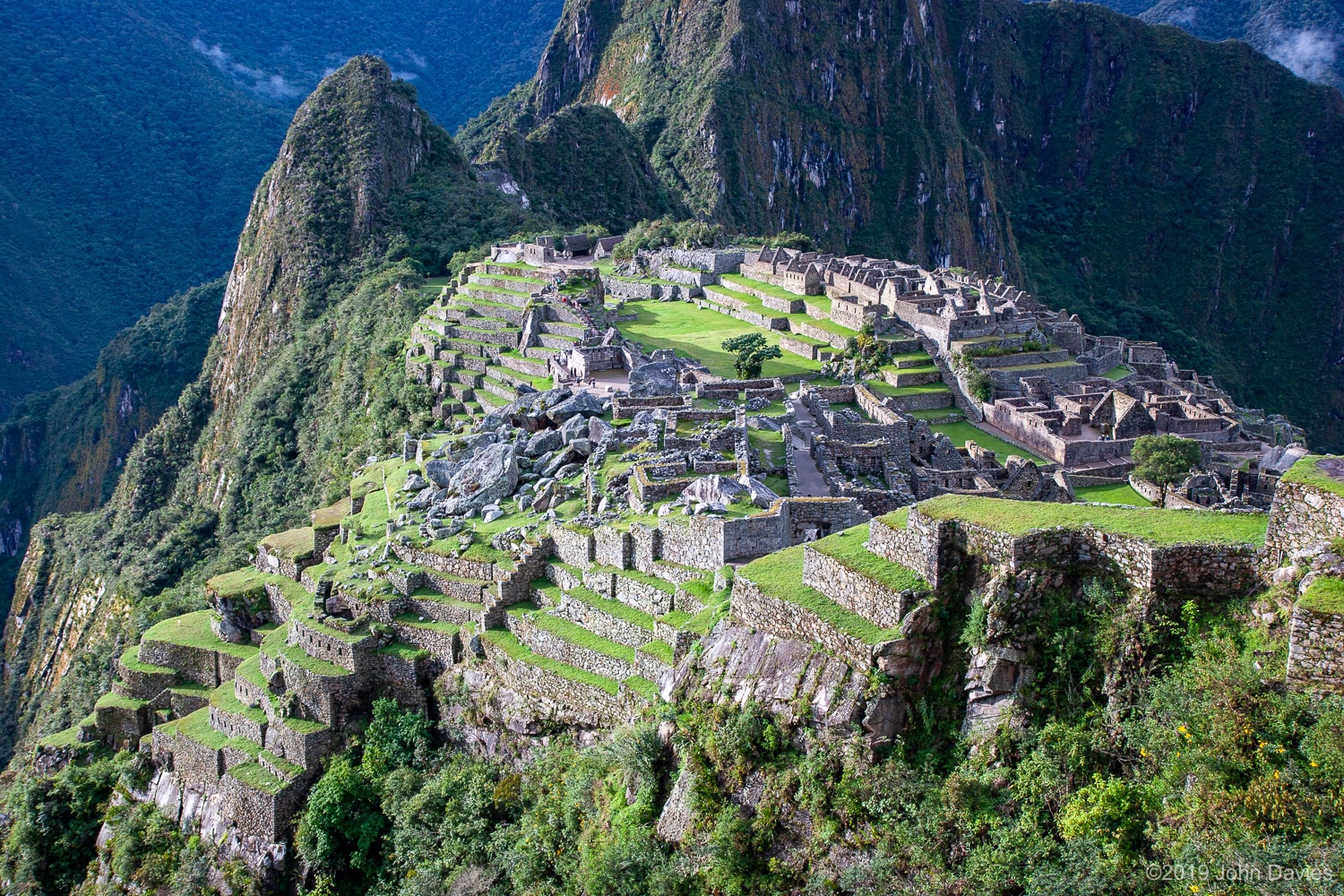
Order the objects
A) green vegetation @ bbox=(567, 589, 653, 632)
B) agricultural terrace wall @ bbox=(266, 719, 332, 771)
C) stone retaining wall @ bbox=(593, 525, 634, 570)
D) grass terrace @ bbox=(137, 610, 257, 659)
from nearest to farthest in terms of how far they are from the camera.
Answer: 1. green vegetation @ bbox=(567, 589, 653, 632)
2. stone retaining wall @ bbox=(593, 525, 634, 570)
3. agricultural terrace wall @ bbox=(266, 719, 332, 771)
4. grass terrace @ bbox=(137, 610, 257, 659)

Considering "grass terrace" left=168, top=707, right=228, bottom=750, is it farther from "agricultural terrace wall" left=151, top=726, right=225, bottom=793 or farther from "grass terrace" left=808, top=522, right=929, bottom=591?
"grass terrace" left=808, top=522, right=929, bottom=591

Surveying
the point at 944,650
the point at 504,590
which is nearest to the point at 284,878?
the point at 504,590

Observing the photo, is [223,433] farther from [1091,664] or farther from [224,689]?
[1091,664]

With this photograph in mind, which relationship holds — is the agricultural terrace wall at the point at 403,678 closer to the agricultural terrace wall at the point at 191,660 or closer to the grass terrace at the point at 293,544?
the agricultural terrace wall at the point at 191,660

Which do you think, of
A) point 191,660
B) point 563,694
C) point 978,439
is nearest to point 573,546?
point 563,694

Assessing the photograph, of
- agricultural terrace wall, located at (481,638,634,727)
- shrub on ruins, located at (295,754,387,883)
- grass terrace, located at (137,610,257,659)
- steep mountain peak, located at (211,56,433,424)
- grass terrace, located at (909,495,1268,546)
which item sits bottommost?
shrub on ruins, located at (295,754,387,883)

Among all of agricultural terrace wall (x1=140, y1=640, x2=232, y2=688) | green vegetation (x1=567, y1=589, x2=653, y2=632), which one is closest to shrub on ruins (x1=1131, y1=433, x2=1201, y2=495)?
green vegetation (x1=567, y1=589, x2=653, y2=632)

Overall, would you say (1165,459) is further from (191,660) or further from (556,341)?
(191,660)
